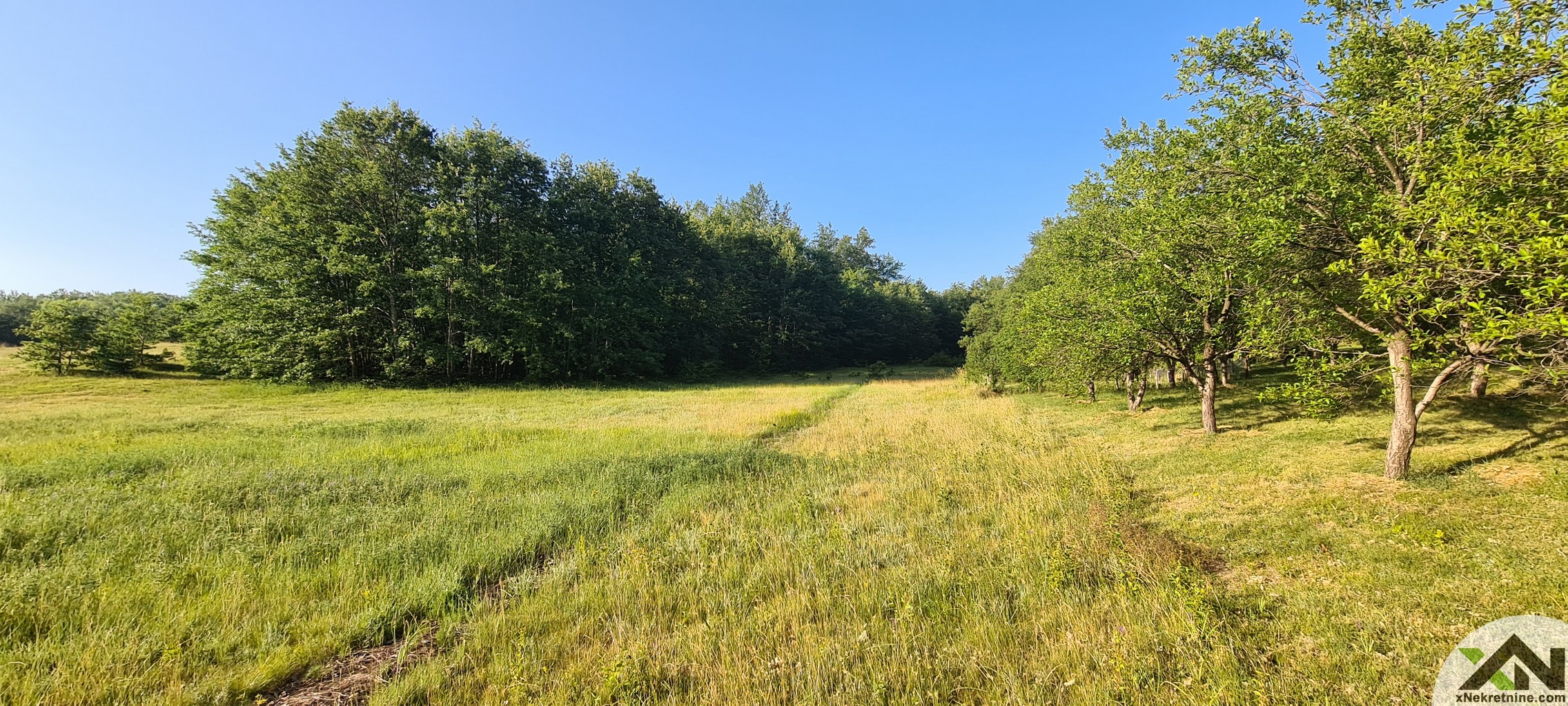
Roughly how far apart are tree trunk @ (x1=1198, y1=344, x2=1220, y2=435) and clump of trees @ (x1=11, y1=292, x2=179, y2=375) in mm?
48984

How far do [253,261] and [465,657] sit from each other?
121 ft

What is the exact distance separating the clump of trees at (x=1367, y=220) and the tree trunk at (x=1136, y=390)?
2.71m

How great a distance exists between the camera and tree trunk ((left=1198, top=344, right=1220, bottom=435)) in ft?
40.1

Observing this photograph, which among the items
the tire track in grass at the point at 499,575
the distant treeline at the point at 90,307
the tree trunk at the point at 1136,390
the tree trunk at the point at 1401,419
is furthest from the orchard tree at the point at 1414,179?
the distant treeline at the point at 90,307

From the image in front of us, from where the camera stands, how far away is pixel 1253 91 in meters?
9.27

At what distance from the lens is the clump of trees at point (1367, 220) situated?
216 inches

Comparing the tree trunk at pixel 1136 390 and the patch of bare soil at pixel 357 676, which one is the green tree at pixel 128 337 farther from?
the tree trunk at pixel 1136 390

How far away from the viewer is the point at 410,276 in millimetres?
28844

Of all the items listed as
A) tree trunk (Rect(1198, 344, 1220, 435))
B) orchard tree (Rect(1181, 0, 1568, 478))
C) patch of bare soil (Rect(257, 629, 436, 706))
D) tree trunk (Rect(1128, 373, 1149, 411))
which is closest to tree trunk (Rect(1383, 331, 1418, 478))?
orchard tree (Rect(1181, 0, 1568, 478))

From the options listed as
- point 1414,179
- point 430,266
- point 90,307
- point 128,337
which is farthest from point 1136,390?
point 90,307

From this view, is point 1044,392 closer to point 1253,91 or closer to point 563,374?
point 1253,91

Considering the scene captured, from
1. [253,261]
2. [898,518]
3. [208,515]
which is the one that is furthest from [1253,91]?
[253,261]

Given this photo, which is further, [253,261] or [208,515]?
[253,261]

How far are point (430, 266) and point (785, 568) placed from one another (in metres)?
32.5
